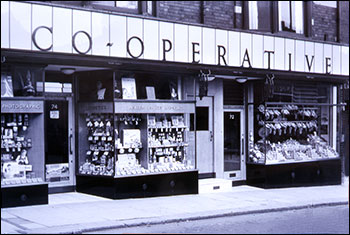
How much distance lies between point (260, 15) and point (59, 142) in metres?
6.65

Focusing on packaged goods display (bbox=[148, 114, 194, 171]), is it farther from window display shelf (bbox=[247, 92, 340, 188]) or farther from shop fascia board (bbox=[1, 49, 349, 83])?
window display shelf (bbox=[247, 92, 340, 188])

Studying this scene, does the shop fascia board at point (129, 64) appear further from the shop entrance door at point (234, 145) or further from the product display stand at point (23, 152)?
the shop entrance door at point (234, 145)

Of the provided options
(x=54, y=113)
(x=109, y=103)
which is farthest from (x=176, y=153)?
(x=54, y=113)

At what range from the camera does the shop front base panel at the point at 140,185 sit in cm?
1199

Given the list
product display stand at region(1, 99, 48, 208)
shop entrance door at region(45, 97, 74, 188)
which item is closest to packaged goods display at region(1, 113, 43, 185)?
product display stand at region(1, 99, 48, 208)

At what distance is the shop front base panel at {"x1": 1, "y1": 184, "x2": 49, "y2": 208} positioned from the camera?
10.5 metres

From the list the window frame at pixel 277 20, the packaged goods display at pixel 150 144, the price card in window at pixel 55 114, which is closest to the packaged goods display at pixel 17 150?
the price card in window at pixel 55 114

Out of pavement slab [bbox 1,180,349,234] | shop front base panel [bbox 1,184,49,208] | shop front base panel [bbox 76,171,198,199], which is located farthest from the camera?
shop front base panel [bbox 76,171,198,199]

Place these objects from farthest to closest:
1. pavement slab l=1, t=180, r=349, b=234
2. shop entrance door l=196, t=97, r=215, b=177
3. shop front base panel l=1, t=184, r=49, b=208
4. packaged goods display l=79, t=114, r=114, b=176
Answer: shop entrance door l=196, t=97, r=215, b=177
packaged goods display l=79, t=114, r=114, b=176
shop front base panel l=1, t=184, r=49, b=208
pavement slab l=1, t=180, r=349, b=234

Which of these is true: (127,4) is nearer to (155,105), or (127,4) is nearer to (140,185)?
(155,105)

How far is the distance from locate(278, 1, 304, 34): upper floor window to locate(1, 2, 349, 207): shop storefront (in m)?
0.81

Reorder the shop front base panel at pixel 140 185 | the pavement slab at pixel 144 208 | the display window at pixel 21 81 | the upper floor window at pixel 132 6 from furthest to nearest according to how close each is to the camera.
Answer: the upper floor window at pixel 132 6, the shop front base panel at pixel 140 185, the display window at pixel 21 81, the pavement slab at pixel 144 208

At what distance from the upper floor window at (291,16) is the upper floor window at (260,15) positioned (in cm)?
49

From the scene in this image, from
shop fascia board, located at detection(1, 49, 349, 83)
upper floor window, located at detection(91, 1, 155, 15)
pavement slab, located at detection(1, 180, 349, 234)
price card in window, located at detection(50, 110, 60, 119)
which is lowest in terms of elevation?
pavement slab, located at detection(1, 180, 349, 234)
